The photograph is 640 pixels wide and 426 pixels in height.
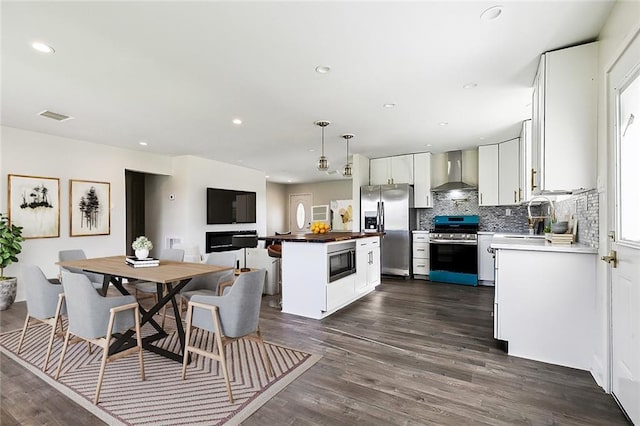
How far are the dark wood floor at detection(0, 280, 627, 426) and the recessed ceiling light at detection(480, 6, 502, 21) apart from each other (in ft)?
8.13

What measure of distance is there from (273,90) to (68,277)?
233 centimetres

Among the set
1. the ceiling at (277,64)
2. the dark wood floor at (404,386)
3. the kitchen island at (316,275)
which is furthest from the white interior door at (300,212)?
the dark wood floor at (404,386)

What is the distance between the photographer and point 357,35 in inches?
87.3

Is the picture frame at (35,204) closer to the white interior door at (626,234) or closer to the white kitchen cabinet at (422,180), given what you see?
the white kitchen cabinet at (422,180)

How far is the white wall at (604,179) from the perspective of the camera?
1.97 metres

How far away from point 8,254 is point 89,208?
134cm

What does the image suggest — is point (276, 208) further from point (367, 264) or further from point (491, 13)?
point (491, 13)

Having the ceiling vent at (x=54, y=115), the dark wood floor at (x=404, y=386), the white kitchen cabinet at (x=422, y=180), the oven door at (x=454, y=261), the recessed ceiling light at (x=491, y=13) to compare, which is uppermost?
the recessed ceiling light at (x=491, y=13)

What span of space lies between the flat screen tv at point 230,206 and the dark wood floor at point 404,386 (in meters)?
3.76

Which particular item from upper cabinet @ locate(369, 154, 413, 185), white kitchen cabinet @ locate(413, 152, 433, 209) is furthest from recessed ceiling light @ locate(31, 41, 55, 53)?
white kitchen cabinet @ locate(413, 152, 433, 209)

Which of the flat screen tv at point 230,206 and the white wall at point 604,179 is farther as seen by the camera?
the flat screen tv at point 230,206

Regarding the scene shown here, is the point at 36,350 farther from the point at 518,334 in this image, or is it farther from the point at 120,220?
the point at 518,334

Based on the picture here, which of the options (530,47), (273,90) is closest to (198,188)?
(273,90)

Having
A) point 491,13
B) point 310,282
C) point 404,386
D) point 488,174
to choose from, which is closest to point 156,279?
point 310,282
